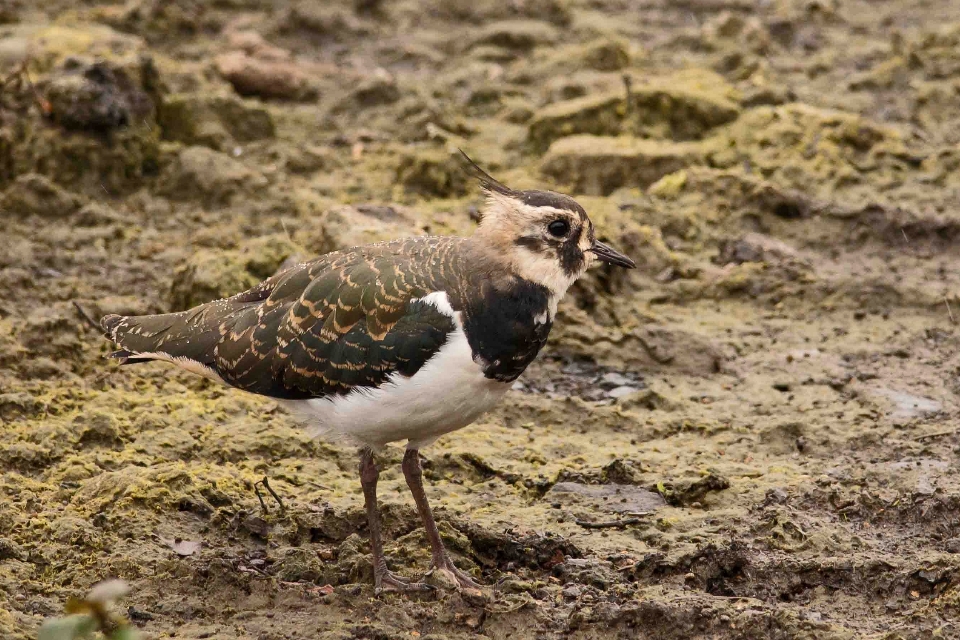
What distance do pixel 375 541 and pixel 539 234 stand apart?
4.98 ft

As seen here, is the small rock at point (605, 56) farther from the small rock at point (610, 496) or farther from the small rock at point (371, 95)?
the small rock at point (610, 496)

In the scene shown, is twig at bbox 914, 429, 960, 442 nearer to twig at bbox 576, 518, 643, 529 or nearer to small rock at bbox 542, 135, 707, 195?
twig at bbox 576, 518, 643, 529

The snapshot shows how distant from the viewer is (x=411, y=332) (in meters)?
5.49

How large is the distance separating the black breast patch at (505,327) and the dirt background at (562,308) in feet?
3.15

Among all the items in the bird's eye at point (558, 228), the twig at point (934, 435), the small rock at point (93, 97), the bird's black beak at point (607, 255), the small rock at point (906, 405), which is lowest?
the small rock at point (906, 405)

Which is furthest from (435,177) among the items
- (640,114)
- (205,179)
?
(640,114)

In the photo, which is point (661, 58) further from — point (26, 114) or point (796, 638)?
point (796, 638)

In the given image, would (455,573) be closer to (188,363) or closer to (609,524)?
(609,524)

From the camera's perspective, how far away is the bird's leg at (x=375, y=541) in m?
5.56

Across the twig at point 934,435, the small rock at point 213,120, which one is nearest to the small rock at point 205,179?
the small rock at point 213,120

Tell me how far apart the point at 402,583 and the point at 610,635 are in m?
0.93

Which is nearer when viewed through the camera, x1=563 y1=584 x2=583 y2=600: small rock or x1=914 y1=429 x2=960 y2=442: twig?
x1=563 y1=584 x2=583 y2=600: small rock

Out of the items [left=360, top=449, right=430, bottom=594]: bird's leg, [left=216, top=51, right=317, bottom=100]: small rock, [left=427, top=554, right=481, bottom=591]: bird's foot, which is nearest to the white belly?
[left=360, top=449, right=430, bottom=594]: bird's leg

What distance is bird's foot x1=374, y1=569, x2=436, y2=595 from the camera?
554 cm
